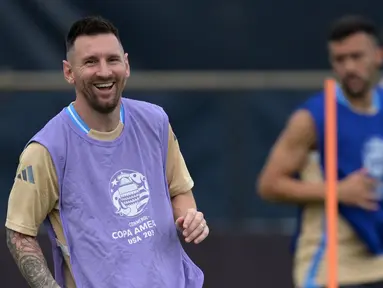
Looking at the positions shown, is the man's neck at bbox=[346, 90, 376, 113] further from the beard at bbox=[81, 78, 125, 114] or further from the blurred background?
the blurred background

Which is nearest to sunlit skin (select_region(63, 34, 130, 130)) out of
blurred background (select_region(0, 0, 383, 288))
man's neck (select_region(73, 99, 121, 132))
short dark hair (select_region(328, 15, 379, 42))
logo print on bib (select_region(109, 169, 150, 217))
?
man's neck (select_region(73, 99, 121, 132))

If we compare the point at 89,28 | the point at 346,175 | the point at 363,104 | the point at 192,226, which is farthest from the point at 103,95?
the point at 363,104

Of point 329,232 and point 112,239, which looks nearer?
point 112,239

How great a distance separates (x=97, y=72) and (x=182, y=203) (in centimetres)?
71

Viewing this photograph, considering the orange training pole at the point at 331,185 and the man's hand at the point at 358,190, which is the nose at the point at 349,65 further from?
the man's hand at the point at 358,190

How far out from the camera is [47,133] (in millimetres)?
4992

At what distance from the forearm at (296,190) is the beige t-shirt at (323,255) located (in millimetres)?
80

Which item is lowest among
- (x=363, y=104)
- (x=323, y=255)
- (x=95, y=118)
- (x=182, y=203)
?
(x=323, y=255)

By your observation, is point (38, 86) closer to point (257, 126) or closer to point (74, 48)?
point (257, 126)

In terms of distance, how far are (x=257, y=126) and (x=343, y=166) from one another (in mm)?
2683

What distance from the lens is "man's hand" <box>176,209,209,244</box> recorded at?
196 inches

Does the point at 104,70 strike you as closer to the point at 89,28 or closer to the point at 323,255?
the point at 89,28

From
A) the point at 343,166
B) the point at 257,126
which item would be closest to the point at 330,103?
the point at 343,166

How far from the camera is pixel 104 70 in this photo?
5004 millimetres
